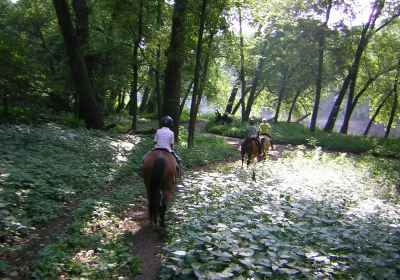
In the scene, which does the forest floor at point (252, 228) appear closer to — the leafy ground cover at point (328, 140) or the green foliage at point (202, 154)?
the green foliage at point (202, 154)

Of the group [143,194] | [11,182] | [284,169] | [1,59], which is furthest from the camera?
[284,169]

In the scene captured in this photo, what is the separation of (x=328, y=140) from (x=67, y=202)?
2423cm

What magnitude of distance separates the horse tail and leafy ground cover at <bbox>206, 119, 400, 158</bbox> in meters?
19.1

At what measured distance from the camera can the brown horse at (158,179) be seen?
8055 millimetres

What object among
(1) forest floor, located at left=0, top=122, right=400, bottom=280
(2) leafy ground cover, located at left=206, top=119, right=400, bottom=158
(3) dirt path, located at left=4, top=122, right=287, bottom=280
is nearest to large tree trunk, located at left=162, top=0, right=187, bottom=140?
(1) forest floor, located at left=0, top=122, right=400, bottom=280

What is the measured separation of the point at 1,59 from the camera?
13.2 meters

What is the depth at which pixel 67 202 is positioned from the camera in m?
9.25

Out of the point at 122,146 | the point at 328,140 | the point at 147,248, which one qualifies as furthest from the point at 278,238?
the point at 328,140

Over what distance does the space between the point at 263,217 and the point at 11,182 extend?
18.8ft

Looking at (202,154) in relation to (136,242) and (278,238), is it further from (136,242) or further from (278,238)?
(278,238)

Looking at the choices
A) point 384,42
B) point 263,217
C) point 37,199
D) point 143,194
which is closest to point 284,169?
point 143,194

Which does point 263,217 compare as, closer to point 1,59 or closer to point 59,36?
point 1,59

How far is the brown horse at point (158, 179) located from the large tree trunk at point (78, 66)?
36.8 feet

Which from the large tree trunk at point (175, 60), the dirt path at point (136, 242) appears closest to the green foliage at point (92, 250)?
the dirt path at point (136, 242)
